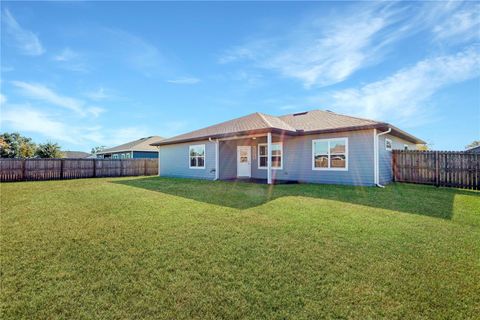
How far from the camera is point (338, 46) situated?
10195 millimetres

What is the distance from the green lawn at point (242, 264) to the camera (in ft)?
7.98

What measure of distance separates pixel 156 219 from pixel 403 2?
10787mm

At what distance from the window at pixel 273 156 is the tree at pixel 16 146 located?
32989 mm

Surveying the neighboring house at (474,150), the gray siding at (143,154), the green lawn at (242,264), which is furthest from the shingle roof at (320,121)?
the gray siding at (143,154)

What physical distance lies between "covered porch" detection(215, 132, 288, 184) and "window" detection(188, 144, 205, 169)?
4.67 feet

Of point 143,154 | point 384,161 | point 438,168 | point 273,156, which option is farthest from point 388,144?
point 143,154

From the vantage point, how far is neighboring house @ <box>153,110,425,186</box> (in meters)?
10.1

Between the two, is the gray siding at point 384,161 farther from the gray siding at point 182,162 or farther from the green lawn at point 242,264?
the gray siding at point 182,162

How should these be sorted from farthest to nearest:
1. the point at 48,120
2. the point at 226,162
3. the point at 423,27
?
1. the point at 48,120
2. the point at 226,162
3. the point at 423,27

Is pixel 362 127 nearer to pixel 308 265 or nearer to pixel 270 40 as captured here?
pixel 270 40

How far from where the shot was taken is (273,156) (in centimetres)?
1336

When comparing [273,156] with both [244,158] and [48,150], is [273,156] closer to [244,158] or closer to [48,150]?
[244,158]

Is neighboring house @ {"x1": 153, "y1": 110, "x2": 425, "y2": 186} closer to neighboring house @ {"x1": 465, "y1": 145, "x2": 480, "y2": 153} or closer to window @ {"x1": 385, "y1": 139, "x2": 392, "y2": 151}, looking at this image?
window @ {"x1": 385, "y1": 139, "x2": 392, "y2": 151}

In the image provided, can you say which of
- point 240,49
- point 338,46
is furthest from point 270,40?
point 338,46
